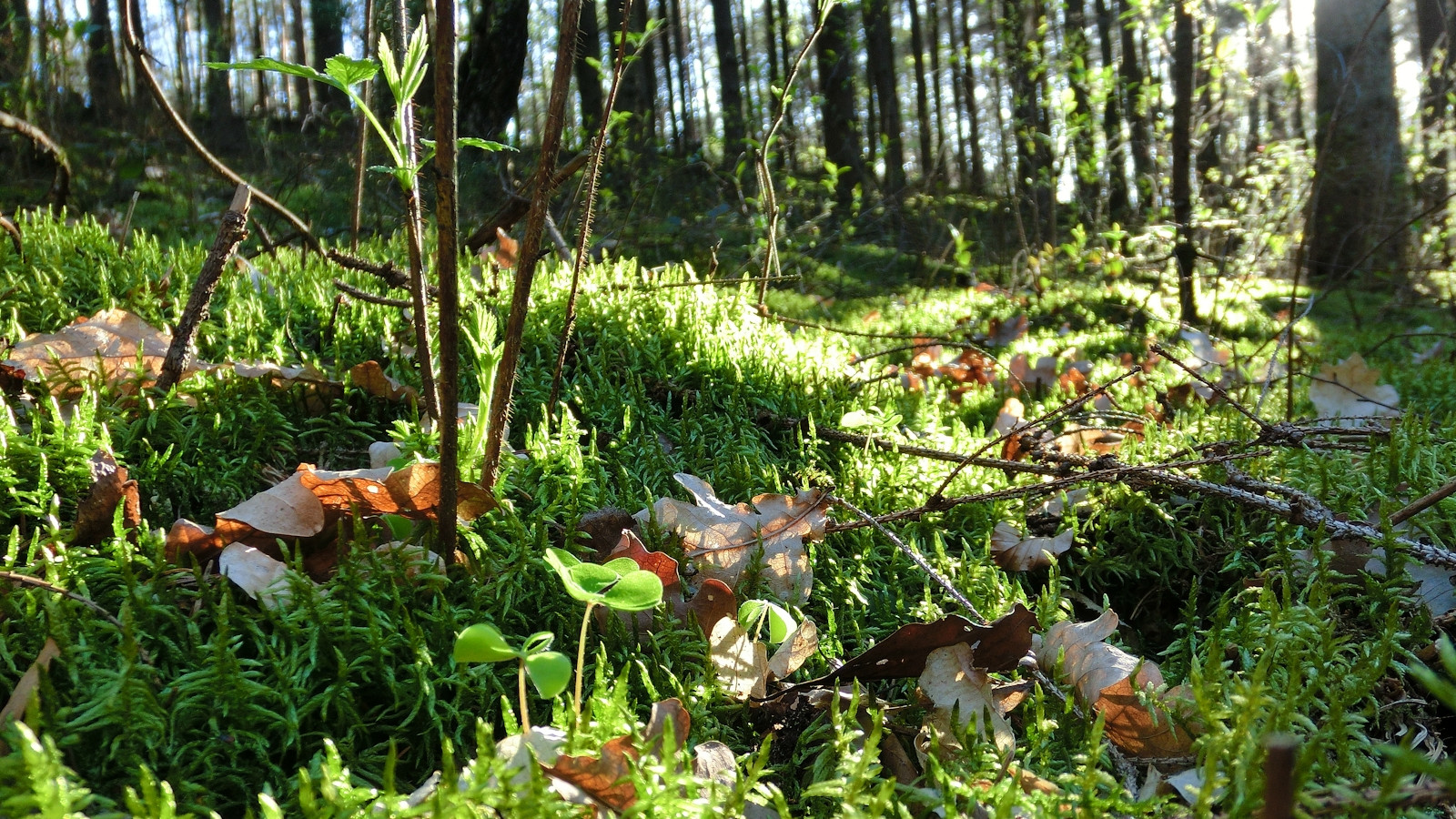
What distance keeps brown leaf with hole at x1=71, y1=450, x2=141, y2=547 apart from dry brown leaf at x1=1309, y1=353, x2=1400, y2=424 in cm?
321

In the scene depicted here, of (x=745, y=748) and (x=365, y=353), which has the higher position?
(x=365, y=353)

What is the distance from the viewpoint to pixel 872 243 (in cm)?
1020

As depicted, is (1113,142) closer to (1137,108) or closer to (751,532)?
(1137,108)

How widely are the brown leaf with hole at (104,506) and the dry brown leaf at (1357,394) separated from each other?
321cm

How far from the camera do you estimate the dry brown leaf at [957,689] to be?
1117 mm

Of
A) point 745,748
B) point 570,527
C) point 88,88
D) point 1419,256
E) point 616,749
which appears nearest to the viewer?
point 616,749

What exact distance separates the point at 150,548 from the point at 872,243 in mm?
9640

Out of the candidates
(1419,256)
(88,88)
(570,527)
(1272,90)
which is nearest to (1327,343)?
(1419,256)

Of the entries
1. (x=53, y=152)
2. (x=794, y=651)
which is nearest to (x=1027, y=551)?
(x=794, y=651)

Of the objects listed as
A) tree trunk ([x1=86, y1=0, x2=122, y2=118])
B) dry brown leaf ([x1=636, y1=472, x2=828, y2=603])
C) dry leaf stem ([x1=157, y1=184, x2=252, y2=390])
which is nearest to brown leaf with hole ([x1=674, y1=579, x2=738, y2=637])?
dry brown leaf ([x1=636, y1=472, x2=828, y2=603])

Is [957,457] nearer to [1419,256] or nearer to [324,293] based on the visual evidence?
[324,293]

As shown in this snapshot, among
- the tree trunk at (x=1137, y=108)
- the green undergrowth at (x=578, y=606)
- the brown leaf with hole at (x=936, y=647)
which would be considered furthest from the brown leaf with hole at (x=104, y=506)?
the tree trunk at (x=1137, y=108)

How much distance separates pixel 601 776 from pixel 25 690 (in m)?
0.67

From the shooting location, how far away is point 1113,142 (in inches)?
341
